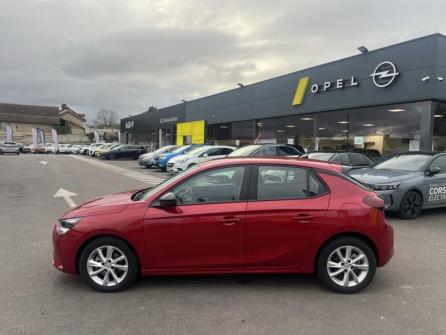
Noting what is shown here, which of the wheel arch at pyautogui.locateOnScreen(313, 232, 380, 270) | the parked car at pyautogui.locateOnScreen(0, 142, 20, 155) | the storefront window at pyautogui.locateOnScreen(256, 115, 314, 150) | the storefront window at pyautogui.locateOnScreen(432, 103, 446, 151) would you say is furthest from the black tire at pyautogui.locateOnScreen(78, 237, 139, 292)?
the parked car at pyautogui.locateOnScreen(0, 142, 20, 155)

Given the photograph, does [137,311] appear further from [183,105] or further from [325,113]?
[183,105]

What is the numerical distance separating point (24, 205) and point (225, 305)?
798 cm

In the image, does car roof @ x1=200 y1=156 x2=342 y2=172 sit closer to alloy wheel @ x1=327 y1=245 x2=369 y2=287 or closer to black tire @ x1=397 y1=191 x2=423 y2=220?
alloy wheel @ x1=327 y1=245 x2=369 y2=287

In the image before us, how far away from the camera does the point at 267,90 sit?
84.5 ft

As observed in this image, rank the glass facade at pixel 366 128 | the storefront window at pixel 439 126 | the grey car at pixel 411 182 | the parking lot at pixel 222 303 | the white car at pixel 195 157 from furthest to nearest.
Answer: the white car at pixel 195 157 < the glass facade at pixel 366 128 < the storefront window at pixel 439 126 < the grey car at pixel 411 182 < the parking lot at pixel 222 303

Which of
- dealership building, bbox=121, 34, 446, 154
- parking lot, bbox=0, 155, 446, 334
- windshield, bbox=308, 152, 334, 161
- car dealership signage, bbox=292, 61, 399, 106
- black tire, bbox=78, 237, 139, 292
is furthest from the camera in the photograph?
car dealership signage, bbox=292, 61, 399, 106

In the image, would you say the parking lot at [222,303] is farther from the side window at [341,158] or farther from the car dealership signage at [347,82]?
the car dealership signage at [347,82]

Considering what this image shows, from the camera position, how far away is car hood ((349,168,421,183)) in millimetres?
8984

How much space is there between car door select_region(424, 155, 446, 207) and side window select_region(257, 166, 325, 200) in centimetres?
563

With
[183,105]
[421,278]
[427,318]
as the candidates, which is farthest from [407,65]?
[183,105]

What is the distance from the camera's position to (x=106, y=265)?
4.57 m

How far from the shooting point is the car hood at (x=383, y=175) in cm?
898

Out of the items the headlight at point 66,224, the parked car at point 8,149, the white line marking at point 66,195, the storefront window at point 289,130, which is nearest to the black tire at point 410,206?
the headlight at point 66,224

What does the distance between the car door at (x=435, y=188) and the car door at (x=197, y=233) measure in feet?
20.8
